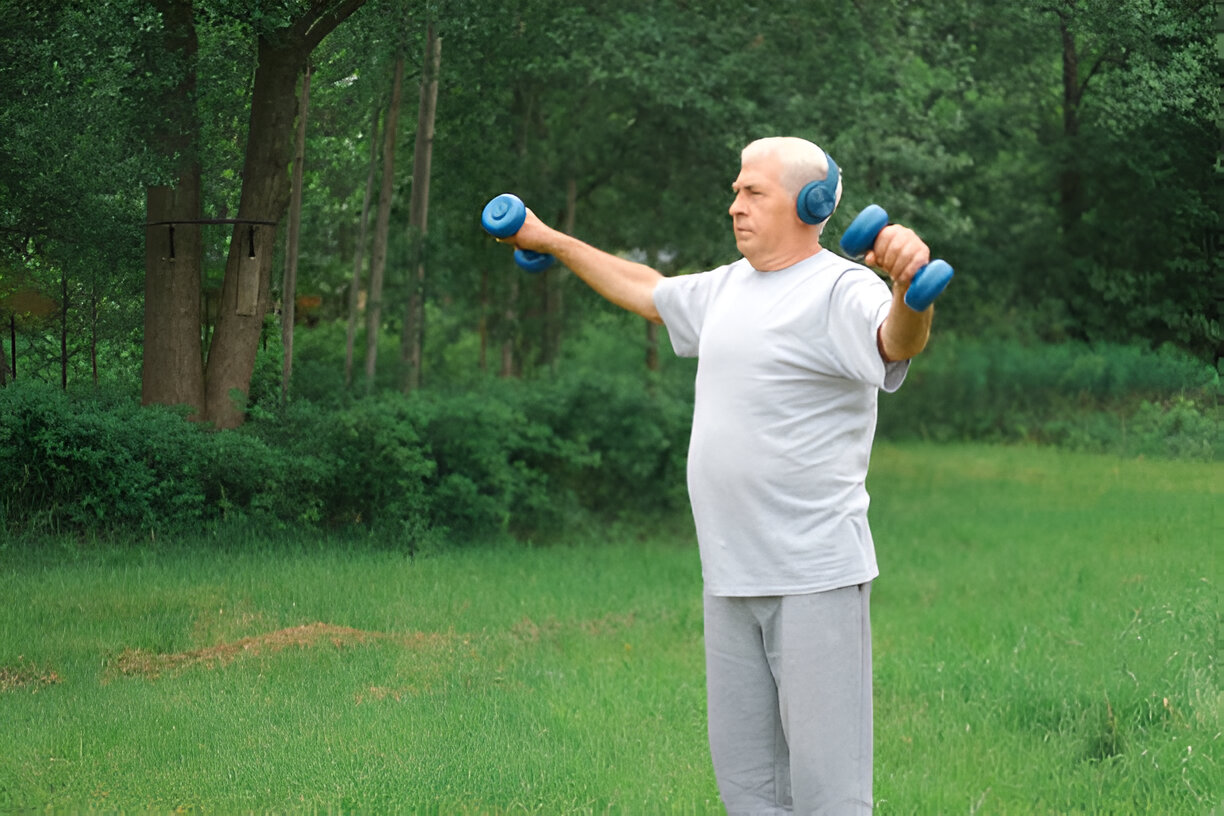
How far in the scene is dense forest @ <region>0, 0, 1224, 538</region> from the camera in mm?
5645

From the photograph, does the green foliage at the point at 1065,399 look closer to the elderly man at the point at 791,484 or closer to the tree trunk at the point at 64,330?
the elderly man at the point at 791,484

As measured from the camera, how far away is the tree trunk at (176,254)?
18.9 feet

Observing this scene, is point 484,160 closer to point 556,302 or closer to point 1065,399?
point 556,302

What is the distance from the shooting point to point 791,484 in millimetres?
2924

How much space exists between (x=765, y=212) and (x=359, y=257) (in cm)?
440

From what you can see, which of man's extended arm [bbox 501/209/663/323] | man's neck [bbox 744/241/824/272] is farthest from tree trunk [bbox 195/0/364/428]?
man's neck [bbox 744/241/824/272]

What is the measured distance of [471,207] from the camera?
7816mm

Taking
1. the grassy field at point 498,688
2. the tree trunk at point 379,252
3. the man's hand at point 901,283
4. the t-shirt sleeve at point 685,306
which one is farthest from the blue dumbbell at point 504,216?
the tree trunk at point 379,252

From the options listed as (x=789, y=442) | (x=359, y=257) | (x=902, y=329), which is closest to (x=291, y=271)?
(x=359, y=257)

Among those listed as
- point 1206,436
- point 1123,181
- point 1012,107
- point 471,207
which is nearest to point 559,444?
point 471,207

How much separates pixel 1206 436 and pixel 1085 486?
3.00m

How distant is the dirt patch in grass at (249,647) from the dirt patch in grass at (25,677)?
0.24 metres

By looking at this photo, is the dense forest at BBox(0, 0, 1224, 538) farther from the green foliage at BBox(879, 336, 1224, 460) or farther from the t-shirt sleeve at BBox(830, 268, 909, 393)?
the t-shirt sleeve at BBox(830, 268, 909, 393)

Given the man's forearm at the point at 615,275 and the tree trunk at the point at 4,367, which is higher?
the man's forearm at the point at 615,275
